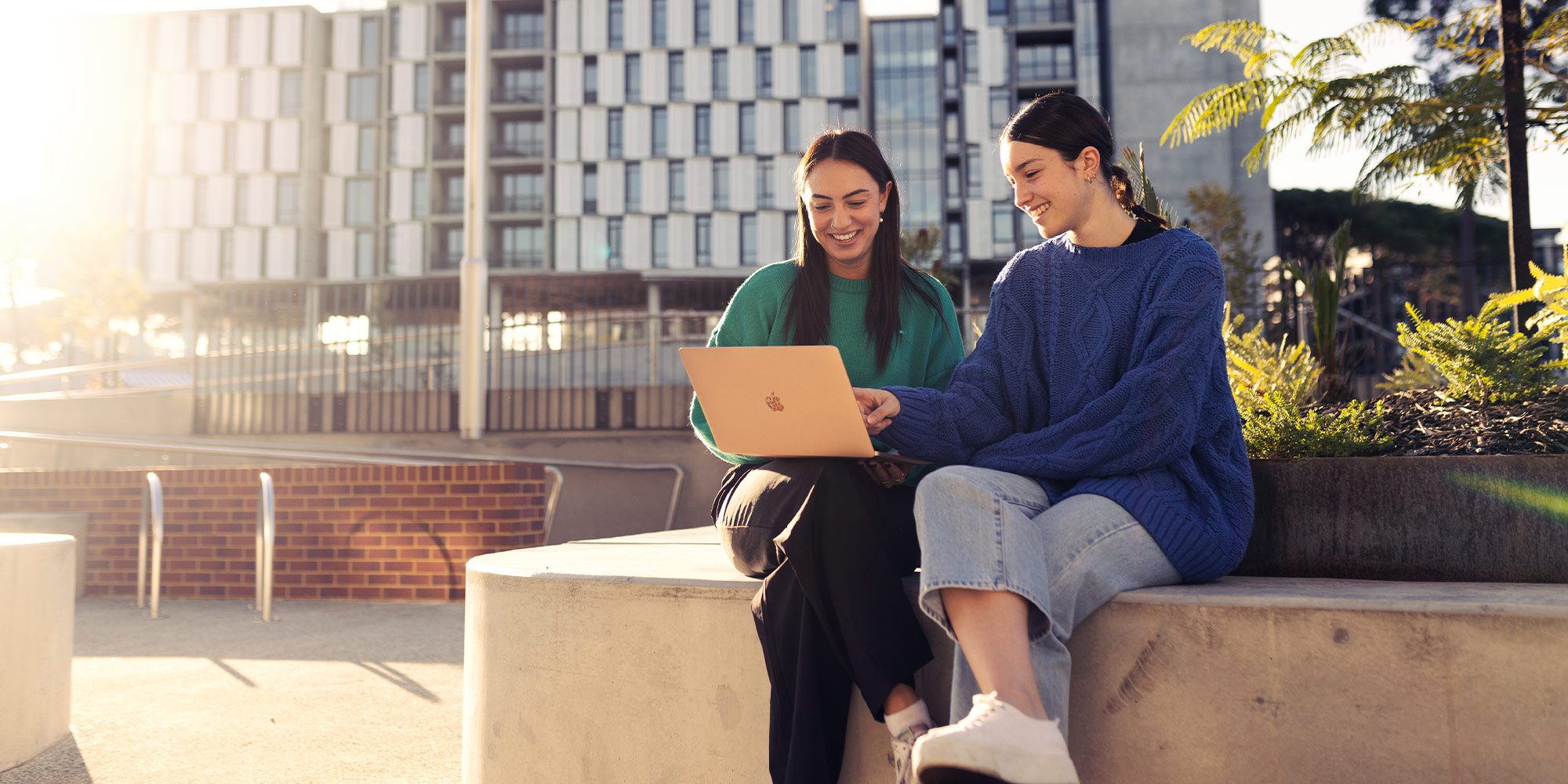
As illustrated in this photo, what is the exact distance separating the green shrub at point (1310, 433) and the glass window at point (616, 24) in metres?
44.1

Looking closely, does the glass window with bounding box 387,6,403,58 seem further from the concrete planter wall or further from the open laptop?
the concrete planter wall

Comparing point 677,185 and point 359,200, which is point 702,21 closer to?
point 677,185

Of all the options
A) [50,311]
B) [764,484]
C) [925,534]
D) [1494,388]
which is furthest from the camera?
[50,311]

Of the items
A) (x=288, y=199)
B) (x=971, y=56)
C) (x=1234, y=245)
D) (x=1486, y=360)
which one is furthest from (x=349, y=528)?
(x=288, y=199)

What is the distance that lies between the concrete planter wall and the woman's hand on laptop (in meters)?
0.98

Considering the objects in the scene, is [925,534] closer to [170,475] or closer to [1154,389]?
[1154,389]

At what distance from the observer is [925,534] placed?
79.5 inches

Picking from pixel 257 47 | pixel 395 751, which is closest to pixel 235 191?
pixel 257 47

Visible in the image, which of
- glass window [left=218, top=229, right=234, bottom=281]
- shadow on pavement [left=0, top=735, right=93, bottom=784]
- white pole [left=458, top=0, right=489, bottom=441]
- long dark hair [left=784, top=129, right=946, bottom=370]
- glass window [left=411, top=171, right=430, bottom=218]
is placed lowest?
shadow on pavement [left=0, top=735, right=93, bottom=784]

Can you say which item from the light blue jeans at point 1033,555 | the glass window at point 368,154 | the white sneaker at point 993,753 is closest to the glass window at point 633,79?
the glass window at point 368,154

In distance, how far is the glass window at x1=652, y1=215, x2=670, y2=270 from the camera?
42.9 metres

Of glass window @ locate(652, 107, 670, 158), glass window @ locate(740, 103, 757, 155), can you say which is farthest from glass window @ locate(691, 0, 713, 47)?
glass window @ locate(740, 103, 757, 155)

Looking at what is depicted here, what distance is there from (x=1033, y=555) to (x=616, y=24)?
45.6 meters

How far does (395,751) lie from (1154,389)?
2.54 m
